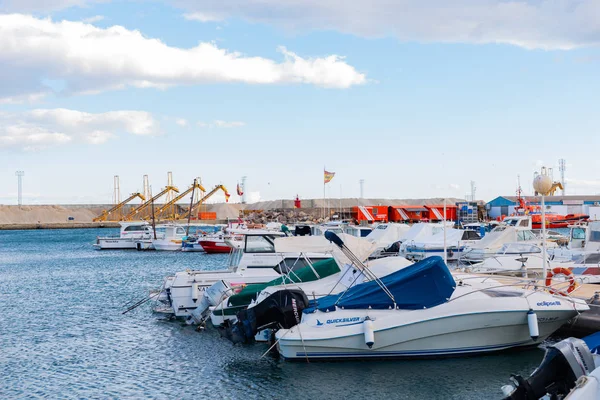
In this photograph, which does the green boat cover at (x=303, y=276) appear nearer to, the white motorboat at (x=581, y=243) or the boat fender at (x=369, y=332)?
the boat fender at (x=369, y=332)

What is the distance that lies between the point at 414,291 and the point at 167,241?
1907 inches

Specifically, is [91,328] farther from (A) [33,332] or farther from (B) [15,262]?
(B) [15,262]

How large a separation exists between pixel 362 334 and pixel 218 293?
19.9 feet

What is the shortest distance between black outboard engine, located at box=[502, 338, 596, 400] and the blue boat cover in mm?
4346

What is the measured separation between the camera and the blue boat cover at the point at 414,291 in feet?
48.7

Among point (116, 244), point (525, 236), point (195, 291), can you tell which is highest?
point (525, 236)

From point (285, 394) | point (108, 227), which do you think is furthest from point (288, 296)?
point (108, 227)

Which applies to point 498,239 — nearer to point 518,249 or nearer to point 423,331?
point 518,249

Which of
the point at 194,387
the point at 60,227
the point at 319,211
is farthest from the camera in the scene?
the point at 60,227

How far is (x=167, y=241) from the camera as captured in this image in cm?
6106

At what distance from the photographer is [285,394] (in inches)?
539

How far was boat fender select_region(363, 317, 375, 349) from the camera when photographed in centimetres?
1445

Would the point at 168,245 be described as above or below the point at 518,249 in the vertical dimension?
below

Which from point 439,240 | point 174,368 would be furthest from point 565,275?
point 439,240
